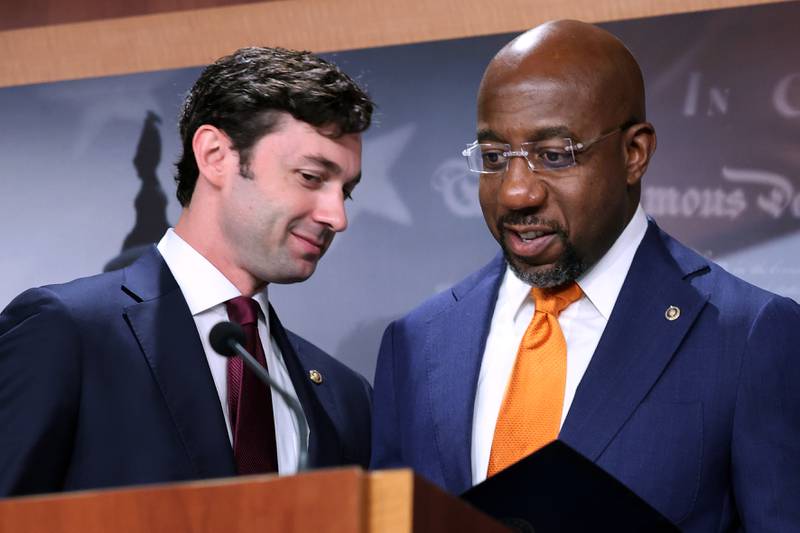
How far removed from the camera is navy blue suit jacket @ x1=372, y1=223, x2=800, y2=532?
2025 mm

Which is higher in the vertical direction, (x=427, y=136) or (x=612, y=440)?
(x=427, y=136)

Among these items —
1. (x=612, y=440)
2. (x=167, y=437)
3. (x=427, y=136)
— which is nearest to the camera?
(x=612, y=440)

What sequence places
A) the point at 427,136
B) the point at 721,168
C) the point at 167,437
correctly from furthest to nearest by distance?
1. the point at 427,136
2. the point at 721,168
3. the point at 167,437

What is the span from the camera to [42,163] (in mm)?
3430

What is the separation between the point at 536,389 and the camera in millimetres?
2203

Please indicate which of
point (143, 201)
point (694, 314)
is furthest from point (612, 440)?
point (143, 201)

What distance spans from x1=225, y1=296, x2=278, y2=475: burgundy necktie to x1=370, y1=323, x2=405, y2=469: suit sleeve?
0.17 metres

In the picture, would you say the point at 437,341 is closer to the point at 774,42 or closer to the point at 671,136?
the point at 671,136

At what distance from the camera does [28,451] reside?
214 centimetres

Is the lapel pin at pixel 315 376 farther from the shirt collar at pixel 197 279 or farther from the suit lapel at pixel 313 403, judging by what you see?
the shirt collar at pixel 197 279

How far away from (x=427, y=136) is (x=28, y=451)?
134 centimetres

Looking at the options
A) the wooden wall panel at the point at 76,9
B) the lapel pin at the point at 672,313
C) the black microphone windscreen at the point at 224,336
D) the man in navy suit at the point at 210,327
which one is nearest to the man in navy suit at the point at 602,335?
the lapel pin at the point at 672,313

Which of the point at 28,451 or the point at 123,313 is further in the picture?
the point at 123,313

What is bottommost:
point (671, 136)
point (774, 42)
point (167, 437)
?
point (167, 437)
